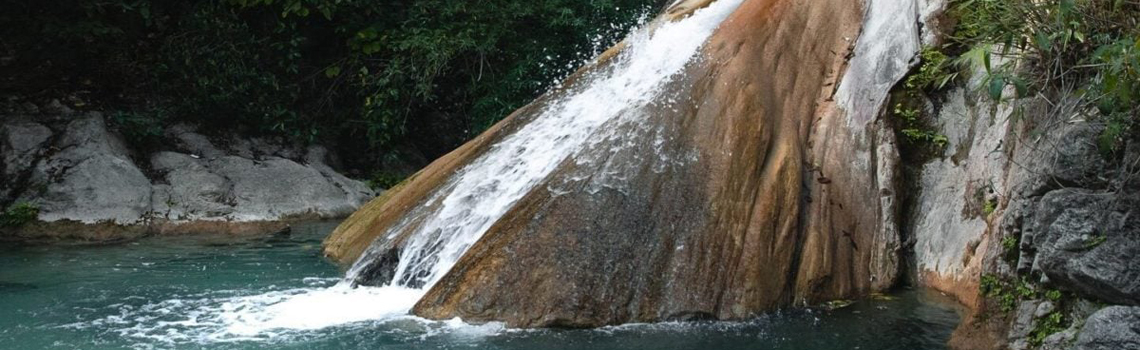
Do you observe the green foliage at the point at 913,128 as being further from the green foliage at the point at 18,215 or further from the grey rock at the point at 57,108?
the grey rock at the point at 57,108

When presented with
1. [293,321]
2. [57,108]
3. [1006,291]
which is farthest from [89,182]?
[1006,291]

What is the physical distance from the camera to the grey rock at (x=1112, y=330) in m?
4.96

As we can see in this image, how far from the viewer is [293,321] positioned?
6871 millimetres

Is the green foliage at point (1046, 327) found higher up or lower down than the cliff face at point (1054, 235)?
lower down

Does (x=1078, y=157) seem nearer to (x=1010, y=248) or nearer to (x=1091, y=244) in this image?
(x=1091, y=244)

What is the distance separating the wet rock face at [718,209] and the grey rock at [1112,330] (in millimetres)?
2201

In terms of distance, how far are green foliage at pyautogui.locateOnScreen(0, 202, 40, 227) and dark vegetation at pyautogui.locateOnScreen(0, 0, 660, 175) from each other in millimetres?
1576

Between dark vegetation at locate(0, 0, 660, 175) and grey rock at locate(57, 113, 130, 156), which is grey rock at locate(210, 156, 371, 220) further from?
grey rock at locate(57, 113, 130, 156)

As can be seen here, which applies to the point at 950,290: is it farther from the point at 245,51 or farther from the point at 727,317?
the point at 245,51

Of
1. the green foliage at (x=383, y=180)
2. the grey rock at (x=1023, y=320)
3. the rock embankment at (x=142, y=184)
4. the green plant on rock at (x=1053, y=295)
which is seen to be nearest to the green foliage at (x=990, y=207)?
the grey rock at (x=1023, y=320)

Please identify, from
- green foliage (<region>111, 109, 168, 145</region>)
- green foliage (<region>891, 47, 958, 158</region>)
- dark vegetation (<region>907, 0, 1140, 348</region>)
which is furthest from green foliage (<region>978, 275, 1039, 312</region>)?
green foliage (<region>111, 109, 168, 145</region>)

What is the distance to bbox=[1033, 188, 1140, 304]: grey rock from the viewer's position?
5.14 metres

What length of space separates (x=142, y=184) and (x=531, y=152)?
15.5ft

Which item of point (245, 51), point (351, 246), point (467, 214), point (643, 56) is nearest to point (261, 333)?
point (467, 214)
